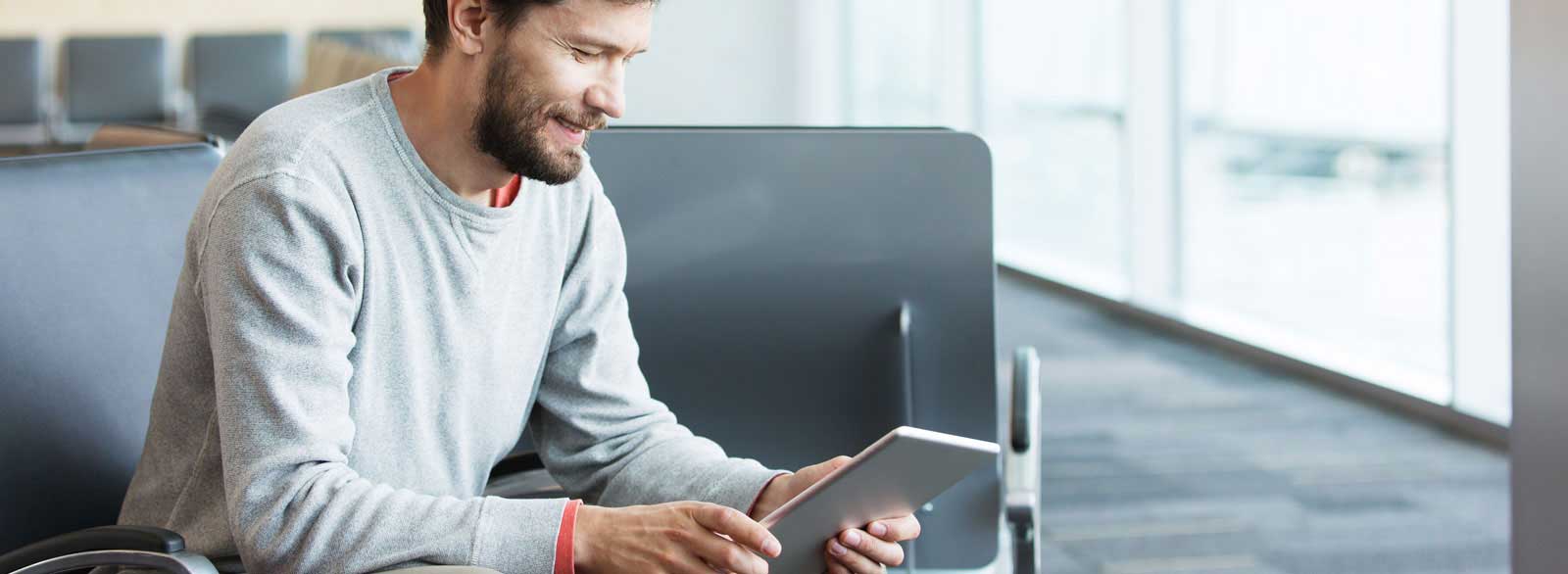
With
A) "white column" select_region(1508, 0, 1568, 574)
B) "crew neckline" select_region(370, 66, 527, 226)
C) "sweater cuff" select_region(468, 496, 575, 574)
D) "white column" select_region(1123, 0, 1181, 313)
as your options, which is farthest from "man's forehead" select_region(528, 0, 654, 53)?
"white column" select_region(1123, 0, 1181, 313)

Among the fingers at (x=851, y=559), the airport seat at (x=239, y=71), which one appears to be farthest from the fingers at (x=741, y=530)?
the airport seat at (x=239, y=71)

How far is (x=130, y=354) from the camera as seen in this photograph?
146 cm

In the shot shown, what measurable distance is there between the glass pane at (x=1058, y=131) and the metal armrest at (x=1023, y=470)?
357 cm

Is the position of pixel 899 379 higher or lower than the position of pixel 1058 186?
higher

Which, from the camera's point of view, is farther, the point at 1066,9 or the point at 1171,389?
the point at 1066,9

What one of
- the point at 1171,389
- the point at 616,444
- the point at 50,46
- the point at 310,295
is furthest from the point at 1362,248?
the point at 50,46

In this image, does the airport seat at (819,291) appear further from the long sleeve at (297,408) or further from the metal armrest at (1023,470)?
the long sleeve at (297,408)

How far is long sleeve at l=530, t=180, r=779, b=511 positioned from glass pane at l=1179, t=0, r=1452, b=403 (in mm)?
2562

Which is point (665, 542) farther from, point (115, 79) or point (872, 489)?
point (115, 79)

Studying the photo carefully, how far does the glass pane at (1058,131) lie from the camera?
17.8 ft

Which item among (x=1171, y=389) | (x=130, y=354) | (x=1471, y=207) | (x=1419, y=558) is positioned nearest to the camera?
(x=130, y=354)

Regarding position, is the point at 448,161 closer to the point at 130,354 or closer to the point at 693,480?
the point at 693,480

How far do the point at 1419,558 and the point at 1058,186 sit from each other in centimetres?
370

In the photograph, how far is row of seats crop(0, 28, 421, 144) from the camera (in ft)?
23.4
